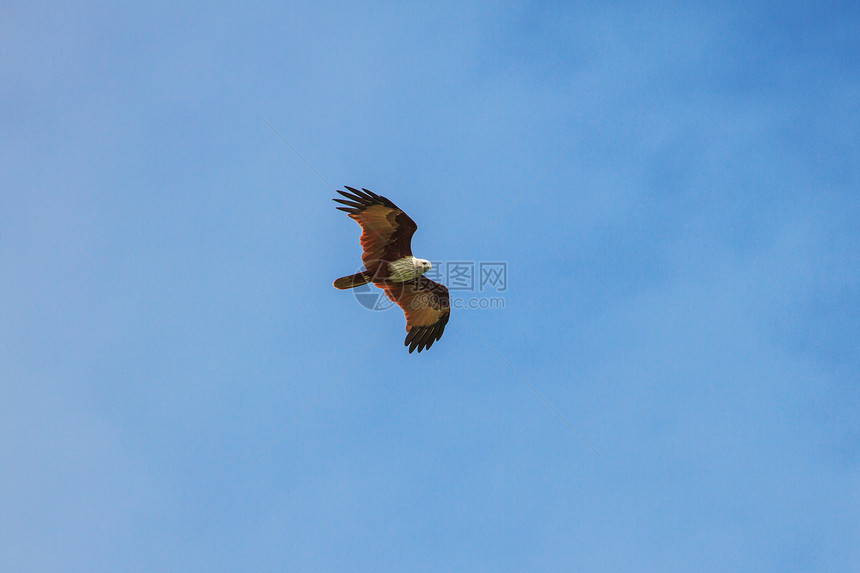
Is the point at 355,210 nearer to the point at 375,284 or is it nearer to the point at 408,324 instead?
the point at 375,284

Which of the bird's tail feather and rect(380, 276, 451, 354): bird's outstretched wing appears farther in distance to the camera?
rect(380, 276, 451, 354): bird's outstretched wing

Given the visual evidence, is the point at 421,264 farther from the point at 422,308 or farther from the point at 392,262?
the point at 422,308

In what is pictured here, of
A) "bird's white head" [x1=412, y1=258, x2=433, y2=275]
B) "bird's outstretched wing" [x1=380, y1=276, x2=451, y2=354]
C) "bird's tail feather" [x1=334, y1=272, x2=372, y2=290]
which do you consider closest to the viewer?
"bird's tail feather" [x1=334, y1=272, x2=372, y2=290]

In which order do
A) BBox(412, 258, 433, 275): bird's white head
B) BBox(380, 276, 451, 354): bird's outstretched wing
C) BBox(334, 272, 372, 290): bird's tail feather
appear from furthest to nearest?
1. BBox(380, 276, 451, 354): bird's outstretched wing
2. BBox(412, 258, 433, 275): bird's white head
3. BBox(334, 272, 372, 290): bird's tail feather

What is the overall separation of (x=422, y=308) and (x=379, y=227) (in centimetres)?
345

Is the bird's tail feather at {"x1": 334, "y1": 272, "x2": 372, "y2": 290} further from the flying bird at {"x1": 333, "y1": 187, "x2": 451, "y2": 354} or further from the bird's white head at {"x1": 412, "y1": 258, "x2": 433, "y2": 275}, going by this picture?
the bird's white head at {"x1": 412, "y1": 258, "x2": 433, "y2": 275}

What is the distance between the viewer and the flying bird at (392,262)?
58.3ft

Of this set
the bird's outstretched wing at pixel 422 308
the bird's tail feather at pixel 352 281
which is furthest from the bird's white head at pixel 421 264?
the bird's tail feather at pixel 352 281

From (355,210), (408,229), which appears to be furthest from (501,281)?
(355,210)

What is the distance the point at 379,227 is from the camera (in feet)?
59.5

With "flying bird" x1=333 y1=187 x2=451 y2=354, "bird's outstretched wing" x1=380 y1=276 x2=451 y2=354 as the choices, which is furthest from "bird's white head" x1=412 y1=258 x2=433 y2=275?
"bird's outstretched wing" x1=380 y1=276 x2=451 y2=354

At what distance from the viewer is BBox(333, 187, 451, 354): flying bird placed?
1777cm

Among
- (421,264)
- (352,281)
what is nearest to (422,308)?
(421,264)

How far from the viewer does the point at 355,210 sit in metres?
17.8
